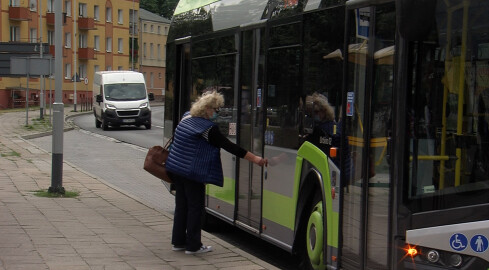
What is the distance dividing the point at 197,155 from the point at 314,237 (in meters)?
1.64

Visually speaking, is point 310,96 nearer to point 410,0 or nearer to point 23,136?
point 410,0

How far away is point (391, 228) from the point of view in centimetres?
570

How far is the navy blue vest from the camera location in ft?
27.4

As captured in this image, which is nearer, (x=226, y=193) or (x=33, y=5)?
(x=226, y=193)

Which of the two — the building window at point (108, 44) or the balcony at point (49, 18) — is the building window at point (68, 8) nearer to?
the balcony at point (49, 18)

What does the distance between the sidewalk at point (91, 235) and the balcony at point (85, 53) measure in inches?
2823

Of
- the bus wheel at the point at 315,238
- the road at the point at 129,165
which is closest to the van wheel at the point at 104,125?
the road at the point at 129,165

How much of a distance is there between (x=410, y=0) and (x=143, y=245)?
4.95 meters

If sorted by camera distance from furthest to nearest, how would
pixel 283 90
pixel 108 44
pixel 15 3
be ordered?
1. pixel 108 44
2. pixel 15 3
3. pixel 283 90

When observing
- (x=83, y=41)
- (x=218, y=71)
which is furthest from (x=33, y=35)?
(x=218, y=71)

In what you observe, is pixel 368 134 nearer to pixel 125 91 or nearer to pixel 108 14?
pixel 125 91

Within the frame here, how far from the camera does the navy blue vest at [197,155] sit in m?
8.36

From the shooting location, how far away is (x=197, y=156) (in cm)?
838

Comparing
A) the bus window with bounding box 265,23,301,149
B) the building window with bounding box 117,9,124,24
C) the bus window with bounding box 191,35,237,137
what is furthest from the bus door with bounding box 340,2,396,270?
the building window with bounding box 117,9,124,24
